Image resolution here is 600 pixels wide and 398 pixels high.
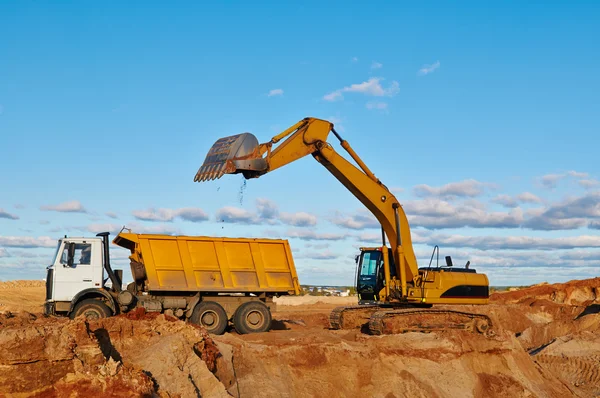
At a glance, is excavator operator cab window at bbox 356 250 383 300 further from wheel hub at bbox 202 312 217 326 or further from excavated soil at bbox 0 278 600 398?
wheel hub at bbox 202 312 217 326

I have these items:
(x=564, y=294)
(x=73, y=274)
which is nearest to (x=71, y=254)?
(x=73, y=274)

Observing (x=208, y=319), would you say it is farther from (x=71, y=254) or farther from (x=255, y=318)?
(x=71, y=254)

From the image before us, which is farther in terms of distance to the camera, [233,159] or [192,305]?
[192,305]

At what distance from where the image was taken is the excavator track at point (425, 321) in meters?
20.5

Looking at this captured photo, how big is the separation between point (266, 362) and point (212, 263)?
442 centimetres

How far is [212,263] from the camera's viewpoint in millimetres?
19953

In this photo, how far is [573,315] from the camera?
36250 millimetres

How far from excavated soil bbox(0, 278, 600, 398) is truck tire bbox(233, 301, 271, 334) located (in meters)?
0.71

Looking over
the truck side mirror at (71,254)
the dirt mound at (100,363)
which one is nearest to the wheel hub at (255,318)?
the truck side mirror at (71,254)

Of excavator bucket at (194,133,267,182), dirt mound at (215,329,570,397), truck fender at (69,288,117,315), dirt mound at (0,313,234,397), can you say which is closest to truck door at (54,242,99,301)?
truck fender at (69,288,117,315)

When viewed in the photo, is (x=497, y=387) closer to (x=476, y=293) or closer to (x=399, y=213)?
(x=476, y=293)

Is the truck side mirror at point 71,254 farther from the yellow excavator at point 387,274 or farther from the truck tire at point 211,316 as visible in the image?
the yellow excavator at point 387,274

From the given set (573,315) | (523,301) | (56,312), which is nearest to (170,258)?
(56,312)

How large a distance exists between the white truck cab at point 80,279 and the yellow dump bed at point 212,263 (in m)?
0.73
